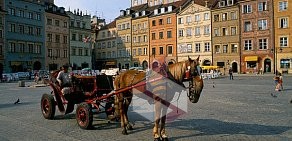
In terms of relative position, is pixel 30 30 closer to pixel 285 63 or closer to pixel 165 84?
pixel 285 63

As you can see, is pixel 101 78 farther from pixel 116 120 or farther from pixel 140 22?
pixel 140 22

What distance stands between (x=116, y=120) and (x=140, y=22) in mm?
61254

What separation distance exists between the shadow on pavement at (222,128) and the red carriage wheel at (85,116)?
2129 mm

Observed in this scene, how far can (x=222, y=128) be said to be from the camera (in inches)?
322

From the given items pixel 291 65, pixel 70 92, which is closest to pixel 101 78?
pixel 70 92

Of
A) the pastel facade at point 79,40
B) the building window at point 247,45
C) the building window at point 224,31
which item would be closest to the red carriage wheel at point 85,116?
the building window at point 247,45

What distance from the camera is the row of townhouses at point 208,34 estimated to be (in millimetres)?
50531

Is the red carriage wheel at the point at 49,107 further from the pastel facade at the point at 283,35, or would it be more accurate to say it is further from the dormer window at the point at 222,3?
the dormer window at the point at 222,3

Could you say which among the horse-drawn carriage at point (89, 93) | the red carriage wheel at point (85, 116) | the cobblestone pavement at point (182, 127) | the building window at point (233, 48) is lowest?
the cobblestone pavement at point (182, 127)

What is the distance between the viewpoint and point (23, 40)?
54.7 metres

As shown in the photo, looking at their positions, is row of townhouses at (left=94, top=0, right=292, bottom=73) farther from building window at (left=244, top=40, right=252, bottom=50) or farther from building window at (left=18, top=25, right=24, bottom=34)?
building window at (left=18, top=25, right=24, bottom=34)

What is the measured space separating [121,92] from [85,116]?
1.21m

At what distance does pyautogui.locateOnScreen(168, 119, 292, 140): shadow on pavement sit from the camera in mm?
7652

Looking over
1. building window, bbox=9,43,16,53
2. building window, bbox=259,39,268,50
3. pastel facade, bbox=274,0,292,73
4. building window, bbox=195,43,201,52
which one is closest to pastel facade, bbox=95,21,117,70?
building window, bbox=195,43,201,52
